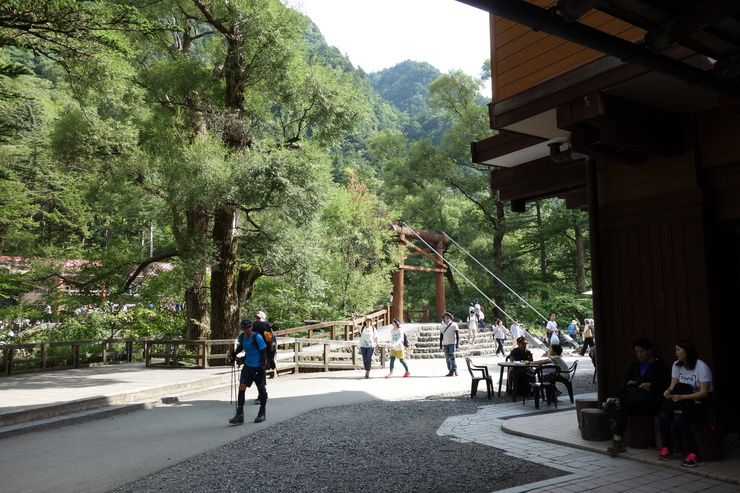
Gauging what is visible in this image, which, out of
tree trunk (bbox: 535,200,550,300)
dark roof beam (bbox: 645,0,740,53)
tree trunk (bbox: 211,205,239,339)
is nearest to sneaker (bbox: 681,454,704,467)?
dark roof beam (bbox: 645,0,740,53)

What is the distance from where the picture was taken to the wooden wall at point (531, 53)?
5.00 meters

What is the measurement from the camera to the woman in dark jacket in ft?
16.0

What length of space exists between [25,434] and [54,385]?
12.1 feet

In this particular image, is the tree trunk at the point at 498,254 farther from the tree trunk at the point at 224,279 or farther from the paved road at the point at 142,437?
the tree trunk at the point at 224,279

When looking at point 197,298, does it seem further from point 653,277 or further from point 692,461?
point 692,461

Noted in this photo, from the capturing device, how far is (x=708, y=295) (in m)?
4.78

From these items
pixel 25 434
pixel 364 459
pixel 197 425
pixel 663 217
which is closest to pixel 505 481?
pixel 364 459

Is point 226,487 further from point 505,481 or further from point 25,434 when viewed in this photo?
point 25,434

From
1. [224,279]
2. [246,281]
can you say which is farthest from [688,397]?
[246,281]

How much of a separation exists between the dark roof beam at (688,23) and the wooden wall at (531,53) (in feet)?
7.36

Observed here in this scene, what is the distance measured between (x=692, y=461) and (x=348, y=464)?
3076 mm

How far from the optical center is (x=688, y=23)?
8.71ft

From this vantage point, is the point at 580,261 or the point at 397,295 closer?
the point at 397,295

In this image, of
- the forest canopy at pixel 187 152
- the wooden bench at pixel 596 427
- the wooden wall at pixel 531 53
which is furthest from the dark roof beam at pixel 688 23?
the forest canopy at pixel 187 152
